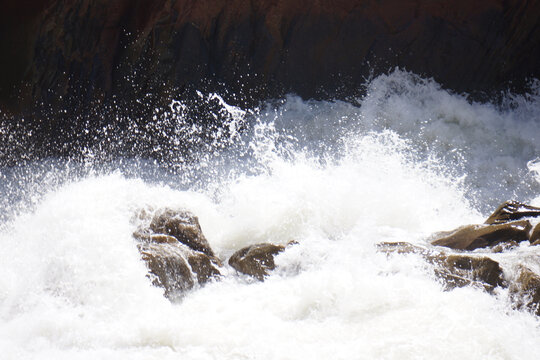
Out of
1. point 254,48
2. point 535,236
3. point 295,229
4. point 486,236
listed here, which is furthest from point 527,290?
point 254,48

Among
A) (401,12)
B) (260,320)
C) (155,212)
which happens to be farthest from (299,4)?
(260,320)

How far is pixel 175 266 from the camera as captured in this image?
369 cm

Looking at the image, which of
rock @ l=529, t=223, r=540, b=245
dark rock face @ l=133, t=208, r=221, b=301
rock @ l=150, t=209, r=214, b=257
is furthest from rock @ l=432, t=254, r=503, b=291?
rock @ l=150, t=209, r=214, b=257

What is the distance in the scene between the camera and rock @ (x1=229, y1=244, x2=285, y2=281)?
388 cm

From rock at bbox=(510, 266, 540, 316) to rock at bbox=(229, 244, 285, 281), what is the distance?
1.39m

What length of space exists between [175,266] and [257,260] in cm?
53

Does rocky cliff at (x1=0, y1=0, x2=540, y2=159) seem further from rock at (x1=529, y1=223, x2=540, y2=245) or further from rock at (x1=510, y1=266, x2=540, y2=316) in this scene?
rock at (x1=510, y1=266, x2=540, y2=316)

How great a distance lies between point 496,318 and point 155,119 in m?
4.53

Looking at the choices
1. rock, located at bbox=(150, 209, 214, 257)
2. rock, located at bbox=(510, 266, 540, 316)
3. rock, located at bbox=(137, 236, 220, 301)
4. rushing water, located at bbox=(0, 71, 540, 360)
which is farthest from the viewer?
rock, located at bbox=(150, 209, 214, 257)

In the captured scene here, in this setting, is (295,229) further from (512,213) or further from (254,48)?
(254,48)

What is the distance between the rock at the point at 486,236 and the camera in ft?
13.2

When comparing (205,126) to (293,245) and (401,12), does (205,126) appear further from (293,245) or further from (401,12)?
(293,245)

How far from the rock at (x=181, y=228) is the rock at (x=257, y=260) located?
20cm

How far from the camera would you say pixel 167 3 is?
6.78 meters
